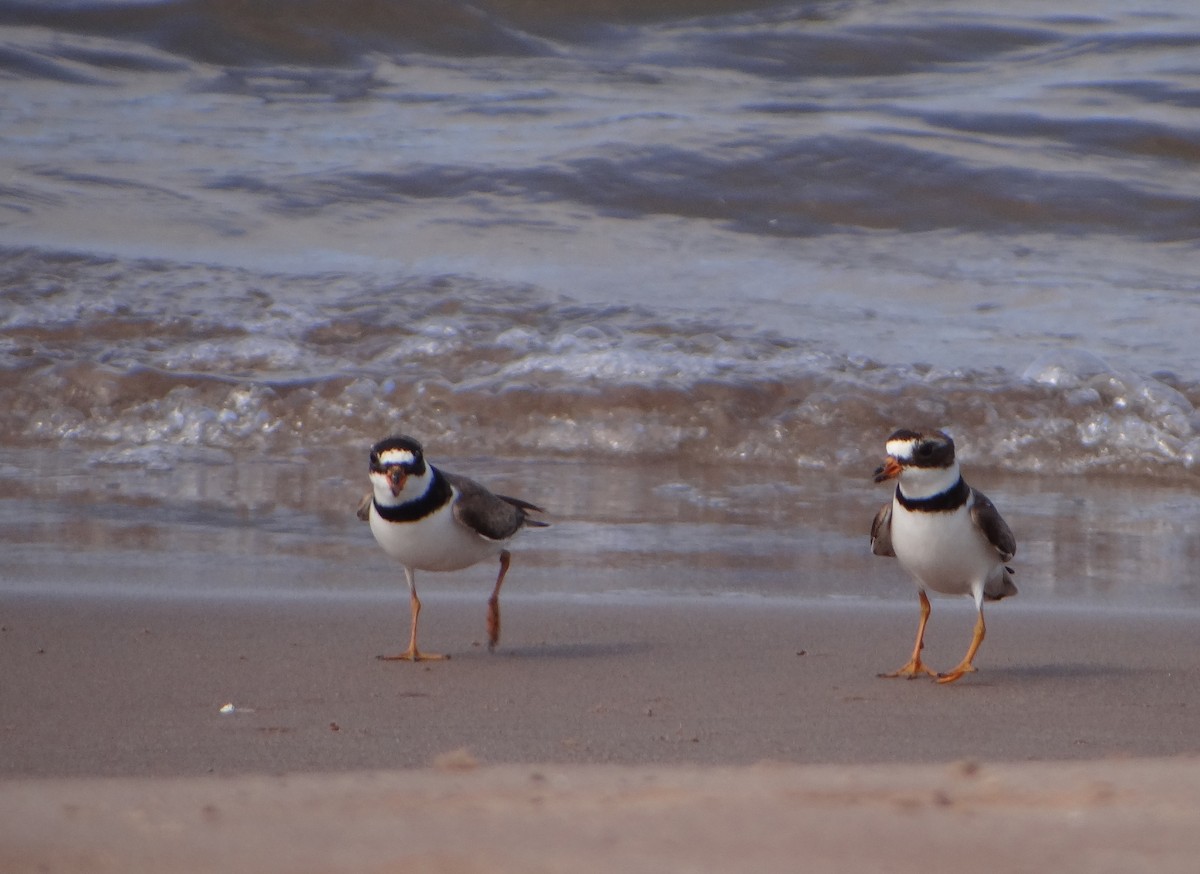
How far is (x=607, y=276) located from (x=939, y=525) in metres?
6.68

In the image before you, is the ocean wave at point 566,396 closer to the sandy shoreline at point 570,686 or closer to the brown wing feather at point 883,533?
the sandy shoreline at point 570,686

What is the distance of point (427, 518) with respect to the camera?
15.5 ft

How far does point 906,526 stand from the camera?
445 centimetres

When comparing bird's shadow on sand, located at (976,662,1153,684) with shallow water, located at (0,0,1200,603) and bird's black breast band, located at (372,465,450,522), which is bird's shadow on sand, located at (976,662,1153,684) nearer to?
shallow water, located at (0,0,1200,603)

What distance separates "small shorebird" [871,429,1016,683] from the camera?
4402mm

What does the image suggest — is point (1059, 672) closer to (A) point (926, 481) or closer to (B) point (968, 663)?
(B) point (968, 663)

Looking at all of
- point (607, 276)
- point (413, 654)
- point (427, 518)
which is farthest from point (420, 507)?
point (607, 276)

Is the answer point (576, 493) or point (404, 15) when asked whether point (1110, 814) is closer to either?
point (576, 493)

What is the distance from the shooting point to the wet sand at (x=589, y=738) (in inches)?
57.3

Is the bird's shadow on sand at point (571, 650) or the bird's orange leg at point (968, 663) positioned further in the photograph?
the bird's shadow on sand at point (571, 650)

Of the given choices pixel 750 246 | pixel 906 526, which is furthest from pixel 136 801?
pixel 750 246

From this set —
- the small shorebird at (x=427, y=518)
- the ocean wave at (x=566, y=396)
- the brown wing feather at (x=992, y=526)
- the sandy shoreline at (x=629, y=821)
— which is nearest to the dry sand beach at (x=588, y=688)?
the sandy shoreline at (x=629, y=821)

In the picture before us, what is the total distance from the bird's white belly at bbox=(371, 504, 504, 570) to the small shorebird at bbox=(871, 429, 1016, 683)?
4.43 ft

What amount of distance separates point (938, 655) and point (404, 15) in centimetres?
1369
